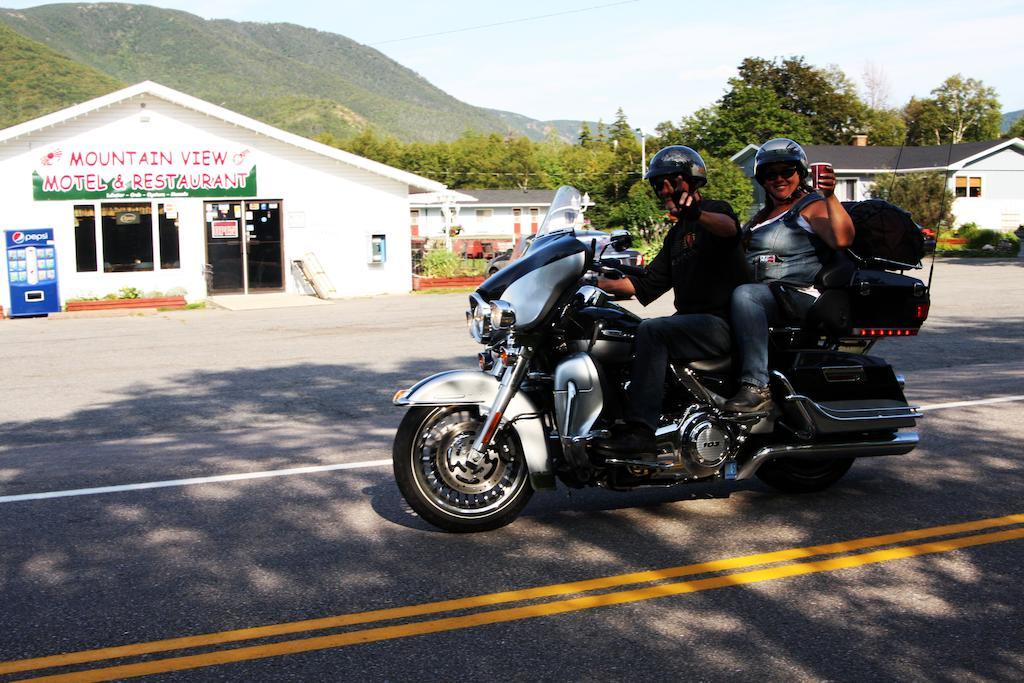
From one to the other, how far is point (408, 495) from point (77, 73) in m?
197

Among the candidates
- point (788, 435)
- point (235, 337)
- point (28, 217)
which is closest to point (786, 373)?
point (788, 435)

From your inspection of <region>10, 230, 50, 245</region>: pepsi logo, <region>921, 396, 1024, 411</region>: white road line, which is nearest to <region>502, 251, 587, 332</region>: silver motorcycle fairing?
<region>921, 396, 1024, 411</region>: white road line

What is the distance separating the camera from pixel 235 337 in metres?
19.2

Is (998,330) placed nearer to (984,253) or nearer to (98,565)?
(98,565)

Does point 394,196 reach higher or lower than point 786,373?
higher

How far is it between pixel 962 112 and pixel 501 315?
107 meters

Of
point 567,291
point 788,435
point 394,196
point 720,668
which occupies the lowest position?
point 720,668

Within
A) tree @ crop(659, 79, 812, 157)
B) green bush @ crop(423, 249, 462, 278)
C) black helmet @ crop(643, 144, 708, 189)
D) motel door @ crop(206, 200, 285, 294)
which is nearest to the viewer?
black helmet @ crop(643, 144, 708, 189)

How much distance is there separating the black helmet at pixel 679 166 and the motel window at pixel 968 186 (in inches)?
2321

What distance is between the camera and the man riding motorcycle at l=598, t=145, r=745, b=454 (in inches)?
226

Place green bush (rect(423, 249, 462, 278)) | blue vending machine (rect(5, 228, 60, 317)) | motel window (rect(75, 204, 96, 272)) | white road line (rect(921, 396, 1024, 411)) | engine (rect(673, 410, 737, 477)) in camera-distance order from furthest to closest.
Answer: green bush (rect(423, 249, 462, 278)) < motel window (rect(75, 204, 96, 272)) < blue vending machine (rect(5, 228, 60, 317)) < white road line (rect(921, 396, 1024, 411)) < engine (rect(673, 410, 737, 477))

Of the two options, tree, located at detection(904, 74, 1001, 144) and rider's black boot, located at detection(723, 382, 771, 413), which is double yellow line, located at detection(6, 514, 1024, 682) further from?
tree, located at detection(904, 74, 1001, 144)

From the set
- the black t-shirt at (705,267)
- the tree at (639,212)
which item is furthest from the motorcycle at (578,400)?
the tree at (639,212)

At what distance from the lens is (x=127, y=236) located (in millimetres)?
29484
